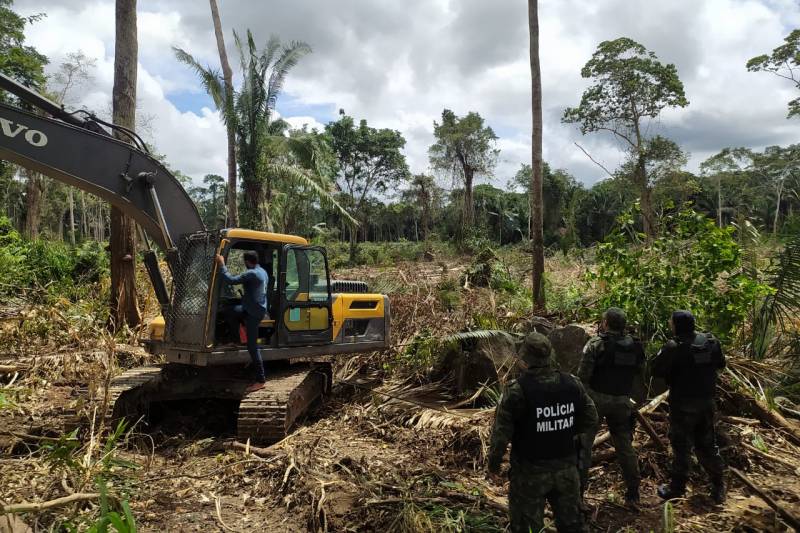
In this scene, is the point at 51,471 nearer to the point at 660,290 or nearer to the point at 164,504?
the point at 164,504

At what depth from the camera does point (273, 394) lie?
5.75m

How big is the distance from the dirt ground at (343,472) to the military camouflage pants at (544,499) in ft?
1.75

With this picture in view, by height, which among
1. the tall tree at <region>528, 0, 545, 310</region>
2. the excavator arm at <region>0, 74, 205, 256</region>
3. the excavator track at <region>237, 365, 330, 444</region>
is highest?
the tall tree at <region>528, 0, 545, 310</region>

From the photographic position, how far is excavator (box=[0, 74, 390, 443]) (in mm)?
5512

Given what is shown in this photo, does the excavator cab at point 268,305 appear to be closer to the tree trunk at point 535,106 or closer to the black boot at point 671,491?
the black boot at point 671,491

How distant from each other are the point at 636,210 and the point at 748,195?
155 feet

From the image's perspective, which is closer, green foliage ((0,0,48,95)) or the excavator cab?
the excavator cab

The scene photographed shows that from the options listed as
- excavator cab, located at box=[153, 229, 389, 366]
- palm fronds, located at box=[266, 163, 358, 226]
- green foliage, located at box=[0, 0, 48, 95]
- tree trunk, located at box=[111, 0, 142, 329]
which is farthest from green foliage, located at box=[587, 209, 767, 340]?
green foliage, located at box=[0, 0, 48, 95]

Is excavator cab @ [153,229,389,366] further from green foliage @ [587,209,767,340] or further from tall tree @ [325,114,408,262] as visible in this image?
tall tree @ [325,114,408,262]

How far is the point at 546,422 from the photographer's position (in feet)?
10.5

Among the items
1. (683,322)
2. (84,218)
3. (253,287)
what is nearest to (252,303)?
(253,287)

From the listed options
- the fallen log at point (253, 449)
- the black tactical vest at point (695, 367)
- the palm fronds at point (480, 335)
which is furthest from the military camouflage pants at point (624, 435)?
the fallen log at point (253, 449)

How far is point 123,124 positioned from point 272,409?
273 inches

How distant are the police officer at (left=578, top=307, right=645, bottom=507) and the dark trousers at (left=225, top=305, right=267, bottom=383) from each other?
3442 mm
